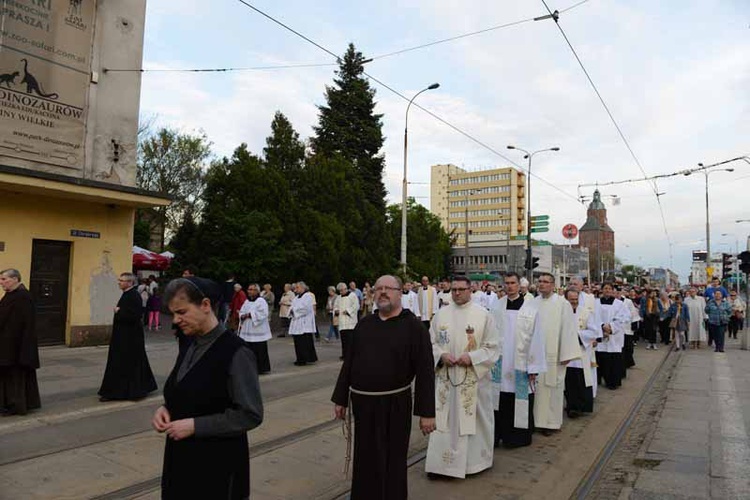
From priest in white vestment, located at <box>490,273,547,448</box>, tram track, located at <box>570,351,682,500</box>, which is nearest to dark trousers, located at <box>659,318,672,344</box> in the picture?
tram track, located at <box>570,351,682,500</box>

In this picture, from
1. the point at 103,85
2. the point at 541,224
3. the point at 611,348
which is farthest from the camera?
the point at 541,224

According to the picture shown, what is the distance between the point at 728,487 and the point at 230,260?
1811cm

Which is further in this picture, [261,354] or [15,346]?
[261,354]

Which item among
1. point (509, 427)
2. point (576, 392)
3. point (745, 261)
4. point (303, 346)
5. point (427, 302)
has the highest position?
point (745, 261)

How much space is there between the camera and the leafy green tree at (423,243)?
48.9m

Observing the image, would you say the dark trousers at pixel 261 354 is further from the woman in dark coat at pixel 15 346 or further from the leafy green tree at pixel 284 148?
the leafy green tree at pixel 284 148

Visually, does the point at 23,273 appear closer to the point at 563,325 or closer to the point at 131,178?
the point at 131,178

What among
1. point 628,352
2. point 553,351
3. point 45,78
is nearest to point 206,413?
point 553,351

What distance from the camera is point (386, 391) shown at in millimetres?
4004

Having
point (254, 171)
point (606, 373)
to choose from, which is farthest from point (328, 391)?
point (254, 171)

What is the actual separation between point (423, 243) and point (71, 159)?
40842 millimetres

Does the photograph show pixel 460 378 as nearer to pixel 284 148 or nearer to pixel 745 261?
pixel 745 261

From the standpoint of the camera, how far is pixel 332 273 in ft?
82.7

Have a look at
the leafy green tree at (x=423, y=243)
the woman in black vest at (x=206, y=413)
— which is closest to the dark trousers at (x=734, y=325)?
the woman in black vest at (x=206, y=413)
